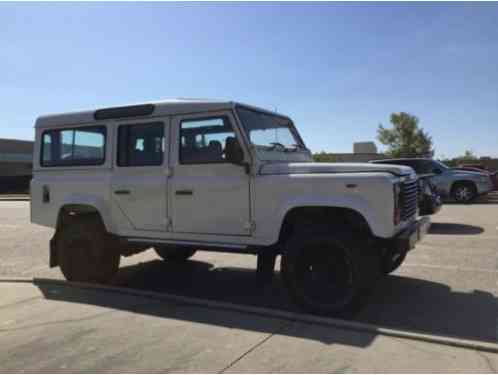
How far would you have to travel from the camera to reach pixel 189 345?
3.64 metres

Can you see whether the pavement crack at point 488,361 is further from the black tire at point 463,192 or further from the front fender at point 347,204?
the black tire at point 463,192

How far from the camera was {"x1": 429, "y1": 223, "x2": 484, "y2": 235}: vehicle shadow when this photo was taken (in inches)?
360

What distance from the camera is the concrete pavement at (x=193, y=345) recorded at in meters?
3.22

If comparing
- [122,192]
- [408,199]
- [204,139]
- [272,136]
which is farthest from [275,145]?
[122,192]

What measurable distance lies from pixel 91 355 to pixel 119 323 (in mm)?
727

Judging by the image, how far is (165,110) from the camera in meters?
5.17

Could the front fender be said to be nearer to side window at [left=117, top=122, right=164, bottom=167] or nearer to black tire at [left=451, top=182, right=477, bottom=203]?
side window at [left=117, top=122, right=164, bottom=167]

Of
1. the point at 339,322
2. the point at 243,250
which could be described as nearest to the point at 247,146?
the point at 243,250

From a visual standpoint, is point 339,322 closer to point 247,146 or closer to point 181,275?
point 247,146

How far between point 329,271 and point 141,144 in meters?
2.83

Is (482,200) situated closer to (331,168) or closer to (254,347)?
(331,168)

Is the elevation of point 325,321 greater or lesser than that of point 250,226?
lesser

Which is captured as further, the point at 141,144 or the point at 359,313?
the point at 141,144

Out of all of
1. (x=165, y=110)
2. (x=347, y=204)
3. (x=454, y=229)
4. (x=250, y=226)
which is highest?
(x=165, y=110)
